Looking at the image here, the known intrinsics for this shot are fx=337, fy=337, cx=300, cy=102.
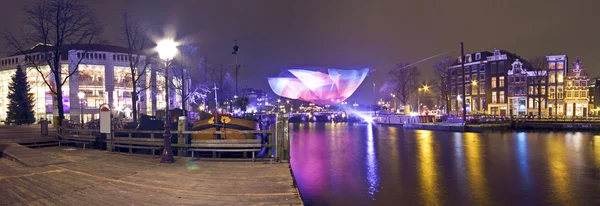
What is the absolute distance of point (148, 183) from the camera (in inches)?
364

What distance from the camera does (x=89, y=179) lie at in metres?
9.77

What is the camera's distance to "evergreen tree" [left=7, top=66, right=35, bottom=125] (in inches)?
2082

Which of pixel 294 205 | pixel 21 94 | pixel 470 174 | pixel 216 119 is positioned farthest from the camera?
pixel 21 94

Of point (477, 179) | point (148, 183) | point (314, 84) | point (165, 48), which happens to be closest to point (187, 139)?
point (165, 48)

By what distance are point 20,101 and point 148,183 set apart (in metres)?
59.5

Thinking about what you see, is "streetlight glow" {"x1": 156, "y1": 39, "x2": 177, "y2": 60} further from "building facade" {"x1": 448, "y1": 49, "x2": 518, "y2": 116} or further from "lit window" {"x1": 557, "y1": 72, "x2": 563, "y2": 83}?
"lit window" {"x1": 557, "y1": 72, "x2": 563, "y2": 83}

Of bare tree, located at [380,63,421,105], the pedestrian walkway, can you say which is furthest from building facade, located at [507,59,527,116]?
the pedestrian walkway

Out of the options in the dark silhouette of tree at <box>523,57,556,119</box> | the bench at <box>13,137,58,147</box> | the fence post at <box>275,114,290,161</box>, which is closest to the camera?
the fence post at <box>275,114,290,161</box>

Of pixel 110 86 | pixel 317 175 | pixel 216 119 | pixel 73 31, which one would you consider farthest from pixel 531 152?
pixel 110 86

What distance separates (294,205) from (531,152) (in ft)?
61.4

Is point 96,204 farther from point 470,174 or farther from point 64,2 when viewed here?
point 64,2

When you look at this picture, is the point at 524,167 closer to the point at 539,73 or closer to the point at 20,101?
the point at 539,73

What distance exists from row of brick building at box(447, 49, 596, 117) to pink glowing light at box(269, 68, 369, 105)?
3668 centimetres

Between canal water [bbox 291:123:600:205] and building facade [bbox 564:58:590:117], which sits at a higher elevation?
building facade [bbox 564:58:590:117]
